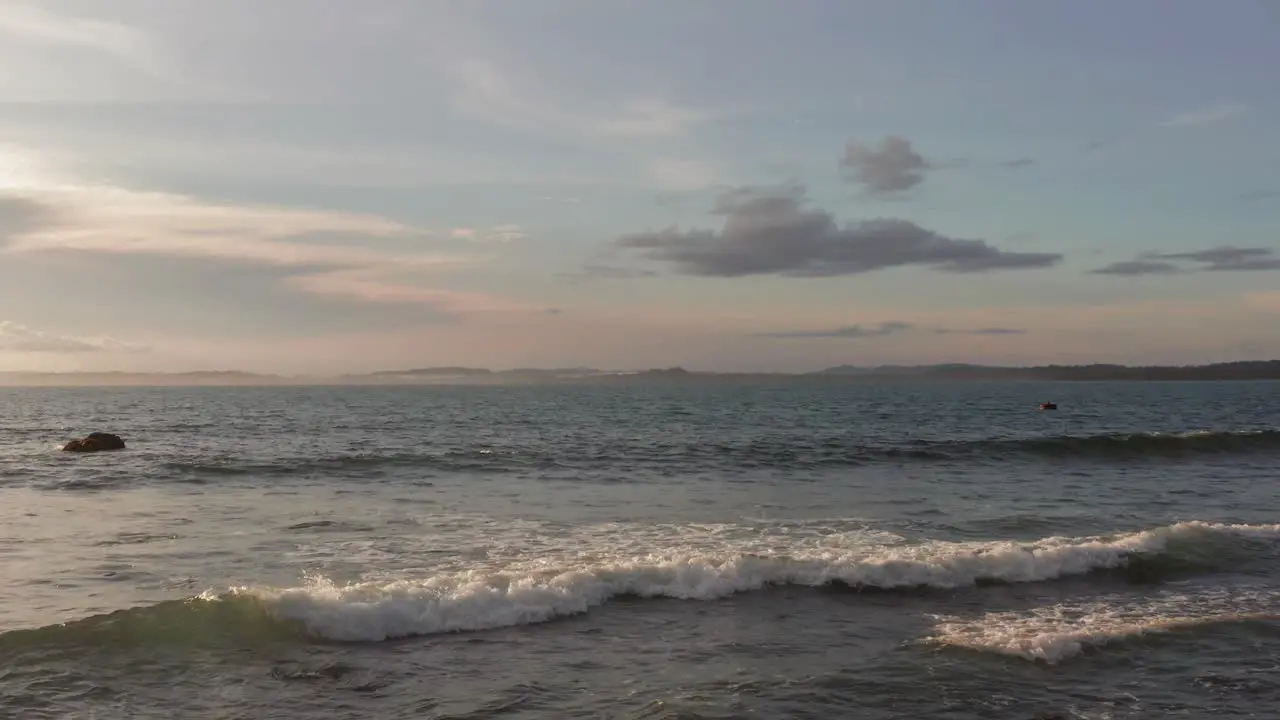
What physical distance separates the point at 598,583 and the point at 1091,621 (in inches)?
372

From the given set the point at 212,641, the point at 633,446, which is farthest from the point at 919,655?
the point at 633,446

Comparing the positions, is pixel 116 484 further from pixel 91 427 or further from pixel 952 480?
pixel 91 427

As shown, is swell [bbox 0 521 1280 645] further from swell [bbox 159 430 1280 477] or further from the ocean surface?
swell [bbox 159 430 1280 477]

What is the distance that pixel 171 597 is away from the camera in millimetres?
17594

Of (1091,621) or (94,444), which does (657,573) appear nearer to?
(1091,621)

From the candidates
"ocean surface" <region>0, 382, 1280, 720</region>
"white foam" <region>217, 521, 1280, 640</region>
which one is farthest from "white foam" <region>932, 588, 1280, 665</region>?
"white foam" <region>217, 521, 1280, 640</region>

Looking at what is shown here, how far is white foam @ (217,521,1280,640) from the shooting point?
16094 millimetres

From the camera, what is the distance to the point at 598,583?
18078 millimetres

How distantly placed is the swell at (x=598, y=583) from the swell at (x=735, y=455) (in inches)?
797

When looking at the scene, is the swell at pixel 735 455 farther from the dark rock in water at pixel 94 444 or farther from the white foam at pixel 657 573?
the white foam at pixel 657 573

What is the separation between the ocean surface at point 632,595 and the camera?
12.7m

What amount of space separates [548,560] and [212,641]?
7780 mm

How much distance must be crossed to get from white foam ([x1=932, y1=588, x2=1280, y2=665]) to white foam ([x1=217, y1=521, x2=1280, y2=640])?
0.32 m

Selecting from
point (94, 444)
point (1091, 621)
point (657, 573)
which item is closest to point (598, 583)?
point (657, 573)
